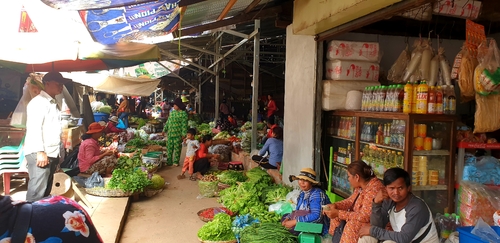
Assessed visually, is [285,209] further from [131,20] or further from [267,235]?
[131,20]

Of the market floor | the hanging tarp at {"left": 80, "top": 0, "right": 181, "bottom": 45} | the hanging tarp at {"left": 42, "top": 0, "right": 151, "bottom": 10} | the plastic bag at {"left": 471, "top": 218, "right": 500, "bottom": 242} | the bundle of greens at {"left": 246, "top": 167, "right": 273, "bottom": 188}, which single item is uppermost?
the hanging tarp at {"left": 80, "top": 0, "right": 181, "bottom": 45}

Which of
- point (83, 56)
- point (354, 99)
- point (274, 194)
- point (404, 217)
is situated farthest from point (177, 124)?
point (404, 217)

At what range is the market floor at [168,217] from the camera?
4.89 meters

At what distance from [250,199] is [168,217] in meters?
1.37

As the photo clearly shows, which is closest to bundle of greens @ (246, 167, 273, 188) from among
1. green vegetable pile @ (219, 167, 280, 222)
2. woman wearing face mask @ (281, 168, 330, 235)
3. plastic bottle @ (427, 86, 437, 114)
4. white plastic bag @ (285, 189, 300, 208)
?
green vegetable pile @ (219, 167, 280, 222)

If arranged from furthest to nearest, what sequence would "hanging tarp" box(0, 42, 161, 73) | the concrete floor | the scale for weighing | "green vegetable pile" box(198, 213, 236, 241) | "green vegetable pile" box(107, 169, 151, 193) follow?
"green vegetable pile" box(107, 169, 151, 193)
the concrete floor
"green vegetable pile" box(198, 213, 236, 241)
"hanging tarp" box(0, 42, 161, 73)
the scale for weighing

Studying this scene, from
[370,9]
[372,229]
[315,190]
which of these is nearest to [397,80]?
[370,9]

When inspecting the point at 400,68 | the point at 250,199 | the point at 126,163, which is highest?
the point at 400,68

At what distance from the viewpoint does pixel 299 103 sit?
597 cm

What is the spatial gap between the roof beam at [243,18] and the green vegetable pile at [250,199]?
308 centimetres

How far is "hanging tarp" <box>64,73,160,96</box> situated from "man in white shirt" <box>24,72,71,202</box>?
5736 mm

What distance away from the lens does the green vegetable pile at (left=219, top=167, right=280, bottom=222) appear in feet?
16.8

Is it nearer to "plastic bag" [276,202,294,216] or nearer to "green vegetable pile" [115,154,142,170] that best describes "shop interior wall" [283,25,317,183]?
"plastic bag" [276,202,294,216]

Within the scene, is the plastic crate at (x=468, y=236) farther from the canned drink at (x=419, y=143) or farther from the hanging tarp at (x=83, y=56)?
the hanging tarp at (x=83, y=56)
